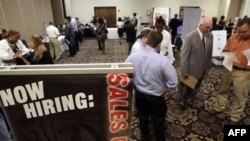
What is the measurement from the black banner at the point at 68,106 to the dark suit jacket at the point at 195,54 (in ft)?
7.02

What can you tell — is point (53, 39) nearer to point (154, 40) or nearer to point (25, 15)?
point (25, 15)

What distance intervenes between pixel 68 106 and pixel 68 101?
0.02m

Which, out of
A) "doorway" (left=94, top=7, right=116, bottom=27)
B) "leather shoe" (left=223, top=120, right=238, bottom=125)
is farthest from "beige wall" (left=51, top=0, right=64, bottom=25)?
"leather shoe" (left=223, top=120, right=238, bottom=125)

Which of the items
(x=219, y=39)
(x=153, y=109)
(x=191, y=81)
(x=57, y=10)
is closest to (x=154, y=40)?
(x=153, y=109)

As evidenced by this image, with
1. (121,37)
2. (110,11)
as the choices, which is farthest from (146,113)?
(110,11)

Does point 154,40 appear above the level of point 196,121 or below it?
above

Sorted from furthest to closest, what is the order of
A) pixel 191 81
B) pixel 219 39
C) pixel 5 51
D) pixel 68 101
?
pixel 219 39 → pixel 5 51 → pixel 191 81 → pixel 68 101

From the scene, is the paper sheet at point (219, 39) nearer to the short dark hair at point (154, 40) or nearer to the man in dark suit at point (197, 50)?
the man in dark suit at point (197, 50)

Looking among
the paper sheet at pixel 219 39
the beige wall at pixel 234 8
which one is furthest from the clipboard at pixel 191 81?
the beige wall at pixel 234 8

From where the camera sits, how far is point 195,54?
2680 millimetres

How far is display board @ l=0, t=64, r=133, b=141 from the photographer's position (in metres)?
0.71

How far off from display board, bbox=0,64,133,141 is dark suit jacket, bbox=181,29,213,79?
7.00 ft

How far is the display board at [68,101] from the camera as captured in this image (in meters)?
0.71

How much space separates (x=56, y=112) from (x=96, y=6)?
12.7 metres
